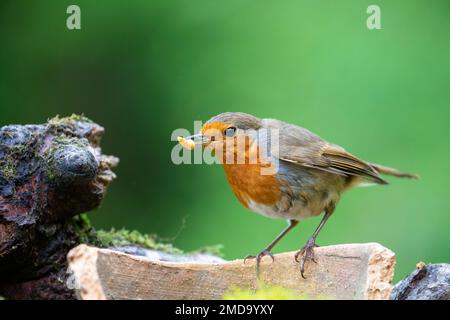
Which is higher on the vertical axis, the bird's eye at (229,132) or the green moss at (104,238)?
the bird's eye at (229,132)

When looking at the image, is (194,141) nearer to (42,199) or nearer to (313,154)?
(313,154)

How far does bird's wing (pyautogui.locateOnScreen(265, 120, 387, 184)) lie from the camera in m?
3.41

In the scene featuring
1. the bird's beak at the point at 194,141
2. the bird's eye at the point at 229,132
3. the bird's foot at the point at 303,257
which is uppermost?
the bird's eye at the point at 229,132

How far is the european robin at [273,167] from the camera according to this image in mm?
3260

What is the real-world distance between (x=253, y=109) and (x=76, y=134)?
2603 mm

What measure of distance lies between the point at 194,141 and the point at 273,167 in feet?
1.41

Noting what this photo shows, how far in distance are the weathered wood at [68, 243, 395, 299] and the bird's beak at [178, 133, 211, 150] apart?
76 cm

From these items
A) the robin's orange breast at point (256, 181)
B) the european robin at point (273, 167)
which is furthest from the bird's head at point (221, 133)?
the robin's orange breast at point (256, 181)

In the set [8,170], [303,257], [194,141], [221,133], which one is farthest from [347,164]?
[8,170]

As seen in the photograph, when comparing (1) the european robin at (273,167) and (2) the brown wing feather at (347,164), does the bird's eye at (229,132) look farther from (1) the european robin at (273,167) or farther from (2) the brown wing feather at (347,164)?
(2) the brown wing feather at (347,164)

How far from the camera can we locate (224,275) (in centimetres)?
261

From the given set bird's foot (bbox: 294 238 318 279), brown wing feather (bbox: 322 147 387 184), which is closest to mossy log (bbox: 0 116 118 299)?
bird's foot (bbox: 294 238 318 279)

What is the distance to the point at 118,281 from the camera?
2307mm
